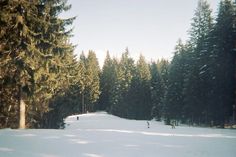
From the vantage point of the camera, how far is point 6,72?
25.4 m

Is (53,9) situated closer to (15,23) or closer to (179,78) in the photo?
(15,23)

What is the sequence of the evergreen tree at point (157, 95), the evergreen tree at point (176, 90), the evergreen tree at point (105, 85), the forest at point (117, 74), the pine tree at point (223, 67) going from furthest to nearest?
the evergreen tree at point (105, 85) → the evergreen tree at point (157, 95) → the evergreen tree at point (176, 90) → the pine tree at point (223, 67) → the forest at point (117, 74)

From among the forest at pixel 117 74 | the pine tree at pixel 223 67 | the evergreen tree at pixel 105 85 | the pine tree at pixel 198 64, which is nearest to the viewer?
the forest at pixel 117 74

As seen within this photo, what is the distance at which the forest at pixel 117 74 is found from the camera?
24234mm

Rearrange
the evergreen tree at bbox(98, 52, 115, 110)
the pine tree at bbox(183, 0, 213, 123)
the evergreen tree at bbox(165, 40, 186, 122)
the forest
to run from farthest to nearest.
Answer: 1. the evergreen tree at bbox(98, 52, 115, 110)
2. the evergreen tree at bbox(165, 40, 186, 122)
3. the pine tree at bbox(183, 0, 213, 123)
4. the forest

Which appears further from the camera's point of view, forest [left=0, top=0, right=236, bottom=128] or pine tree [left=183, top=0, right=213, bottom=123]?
pine tree [left=183, top=0, right=213, bottom=123]

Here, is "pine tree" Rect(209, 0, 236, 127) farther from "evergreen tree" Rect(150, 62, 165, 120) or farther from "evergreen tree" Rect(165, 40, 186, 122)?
"evergreen tree" Rect(150, 62, 165, 120)

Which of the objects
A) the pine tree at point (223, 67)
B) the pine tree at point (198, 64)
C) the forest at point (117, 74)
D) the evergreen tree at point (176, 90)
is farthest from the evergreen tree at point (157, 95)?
the pine tree at point (223, 67)

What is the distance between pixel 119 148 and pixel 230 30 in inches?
1188

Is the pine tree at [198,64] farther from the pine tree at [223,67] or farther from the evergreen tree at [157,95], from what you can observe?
the evergreen tree at [157,95]

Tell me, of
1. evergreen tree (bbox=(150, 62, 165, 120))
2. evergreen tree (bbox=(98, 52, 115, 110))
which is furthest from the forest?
evergreen tree (bbox=(98, 52, 115, 110))

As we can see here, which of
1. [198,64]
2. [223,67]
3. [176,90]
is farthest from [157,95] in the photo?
[223,67]

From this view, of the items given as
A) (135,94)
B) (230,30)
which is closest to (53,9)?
(230,30)

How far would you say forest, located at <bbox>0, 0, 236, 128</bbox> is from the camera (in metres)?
24.2
